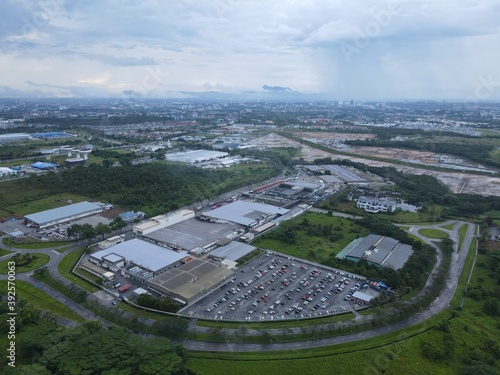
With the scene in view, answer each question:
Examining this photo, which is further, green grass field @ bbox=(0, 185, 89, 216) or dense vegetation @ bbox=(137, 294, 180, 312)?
green grass field @ bbox=(0, 185, 89, 216)

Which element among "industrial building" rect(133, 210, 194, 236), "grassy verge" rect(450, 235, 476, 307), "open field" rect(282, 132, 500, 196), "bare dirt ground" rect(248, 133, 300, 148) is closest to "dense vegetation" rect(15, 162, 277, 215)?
"industrial building" rect(133, 210, 194, 236)

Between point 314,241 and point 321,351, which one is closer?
point 321,351

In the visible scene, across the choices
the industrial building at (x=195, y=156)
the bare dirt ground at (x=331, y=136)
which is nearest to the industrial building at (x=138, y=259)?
the industrial building at (x=195, y=156)

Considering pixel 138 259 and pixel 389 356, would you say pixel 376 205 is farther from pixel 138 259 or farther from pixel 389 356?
pixel 138 259

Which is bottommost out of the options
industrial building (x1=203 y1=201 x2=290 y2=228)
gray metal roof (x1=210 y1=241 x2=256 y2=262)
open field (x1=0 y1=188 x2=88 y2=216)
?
gray metal roof (x1=210 y1=241 x2=256 y2=262)

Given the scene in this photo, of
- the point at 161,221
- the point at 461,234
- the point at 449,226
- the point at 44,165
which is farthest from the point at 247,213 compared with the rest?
the point at 44,165

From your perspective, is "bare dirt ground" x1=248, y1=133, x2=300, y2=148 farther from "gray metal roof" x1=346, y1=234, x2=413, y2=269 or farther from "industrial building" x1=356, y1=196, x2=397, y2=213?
"gray metal roof" x1=346, y1=234, x2=413, y2=269
